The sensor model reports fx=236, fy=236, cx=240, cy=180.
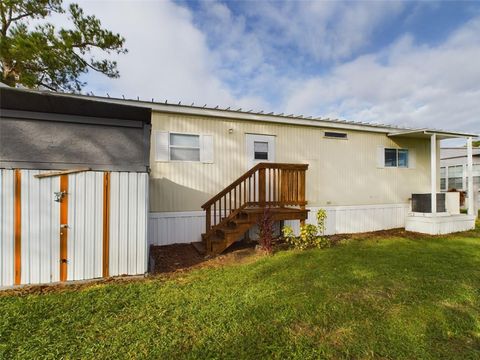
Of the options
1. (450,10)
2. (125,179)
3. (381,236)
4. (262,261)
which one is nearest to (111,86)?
(125,179)

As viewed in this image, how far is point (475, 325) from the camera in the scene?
2664mm

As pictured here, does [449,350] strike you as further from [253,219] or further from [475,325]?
[253,219]

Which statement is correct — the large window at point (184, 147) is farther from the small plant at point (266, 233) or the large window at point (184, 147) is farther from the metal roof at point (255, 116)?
the small plant at point (266, 233)

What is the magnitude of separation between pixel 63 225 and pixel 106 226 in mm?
585

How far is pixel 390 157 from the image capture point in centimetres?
898

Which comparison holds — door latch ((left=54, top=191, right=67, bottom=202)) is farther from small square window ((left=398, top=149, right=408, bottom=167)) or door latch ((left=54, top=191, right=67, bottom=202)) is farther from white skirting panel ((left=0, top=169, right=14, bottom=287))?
small square window ((left=398, top=149, right=408, bottom=167))

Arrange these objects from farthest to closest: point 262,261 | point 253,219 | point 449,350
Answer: point 253,219, point 262,261, point 449,350

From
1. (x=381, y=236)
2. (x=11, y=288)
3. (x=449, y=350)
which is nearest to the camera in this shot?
(x=449, y=350)

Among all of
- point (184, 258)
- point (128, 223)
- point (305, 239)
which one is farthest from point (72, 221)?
point (305, 239)

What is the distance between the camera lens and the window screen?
7168 millimetres

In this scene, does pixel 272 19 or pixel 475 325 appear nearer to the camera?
pixel 475 325

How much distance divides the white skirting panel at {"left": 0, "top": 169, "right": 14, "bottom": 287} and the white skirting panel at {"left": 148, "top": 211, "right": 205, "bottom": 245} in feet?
9.19

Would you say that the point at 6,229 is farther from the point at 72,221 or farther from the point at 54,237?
→ the point at 72,221

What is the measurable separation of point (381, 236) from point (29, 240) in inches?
338
